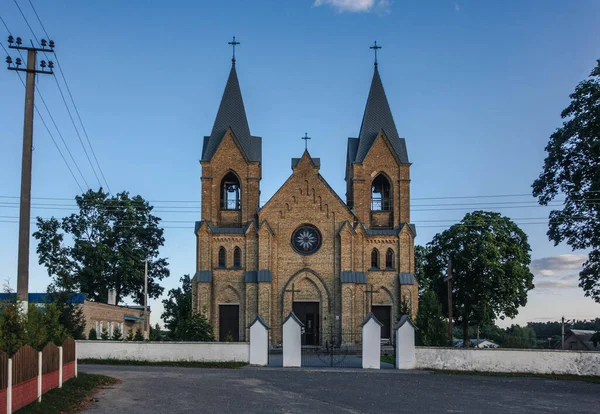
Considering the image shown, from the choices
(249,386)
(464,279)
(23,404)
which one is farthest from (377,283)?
(23,404)

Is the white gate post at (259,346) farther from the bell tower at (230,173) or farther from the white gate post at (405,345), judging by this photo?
the bell tower at (230,173)

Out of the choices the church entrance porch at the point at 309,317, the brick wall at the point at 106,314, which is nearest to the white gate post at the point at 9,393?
the brick wall at the point at 106,314

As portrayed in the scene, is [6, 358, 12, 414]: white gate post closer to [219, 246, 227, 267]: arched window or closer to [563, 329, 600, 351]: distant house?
Answer: [219, 246, 227, 267]: arched window

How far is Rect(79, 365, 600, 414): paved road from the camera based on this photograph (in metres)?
16.7

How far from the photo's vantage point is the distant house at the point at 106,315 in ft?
137

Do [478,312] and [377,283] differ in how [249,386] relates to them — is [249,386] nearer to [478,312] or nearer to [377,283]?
[377,283]

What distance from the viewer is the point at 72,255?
5181cm

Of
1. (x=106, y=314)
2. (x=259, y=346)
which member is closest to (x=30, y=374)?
(x=259, y=346)

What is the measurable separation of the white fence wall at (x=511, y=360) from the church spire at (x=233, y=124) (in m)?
19.0

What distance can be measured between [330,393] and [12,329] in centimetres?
851

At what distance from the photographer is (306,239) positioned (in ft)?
140

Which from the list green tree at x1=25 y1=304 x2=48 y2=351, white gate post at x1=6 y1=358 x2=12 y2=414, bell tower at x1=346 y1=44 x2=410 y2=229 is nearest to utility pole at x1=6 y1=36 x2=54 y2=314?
green tree at x1=25 y1=304 x2=48 y2=351

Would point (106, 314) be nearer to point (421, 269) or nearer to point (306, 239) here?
point (306, 239)

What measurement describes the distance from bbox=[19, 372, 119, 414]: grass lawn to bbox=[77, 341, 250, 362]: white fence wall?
8832 mm
